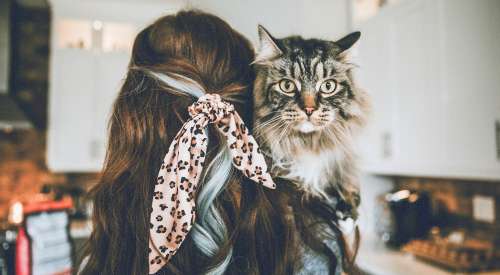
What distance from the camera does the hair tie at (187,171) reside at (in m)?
0.66

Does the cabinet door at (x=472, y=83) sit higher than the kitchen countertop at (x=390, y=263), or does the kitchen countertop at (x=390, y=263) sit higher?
the cabinet door at (x=472, y=83)

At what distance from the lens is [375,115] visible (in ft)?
8.14

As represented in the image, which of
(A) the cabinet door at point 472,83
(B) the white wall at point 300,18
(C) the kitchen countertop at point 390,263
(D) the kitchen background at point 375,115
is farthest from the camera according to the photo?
(C) the kitchen countertop at point 390,263

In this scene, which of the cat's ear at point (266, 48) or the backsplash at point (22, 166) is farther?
the backsplash at point (22, 166)

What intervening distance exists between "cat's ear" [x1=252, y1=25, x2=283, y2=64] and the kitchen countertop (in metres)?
1.58

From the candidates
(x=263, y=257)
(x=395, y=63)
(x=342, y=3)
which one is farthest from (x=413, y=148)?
(x=263, y=257)

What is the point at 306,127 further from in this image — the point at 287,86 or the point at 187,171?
the point at 187,171

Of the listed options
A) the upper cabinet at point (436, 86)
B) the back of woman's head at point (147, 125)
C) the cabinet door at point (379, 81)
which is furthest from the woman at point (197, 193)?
the cabinet door at point (379, 81)

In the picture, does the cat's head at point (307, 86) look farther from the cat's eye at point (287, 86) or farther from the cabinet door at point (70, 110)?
the cabinet door at point (70, 110)

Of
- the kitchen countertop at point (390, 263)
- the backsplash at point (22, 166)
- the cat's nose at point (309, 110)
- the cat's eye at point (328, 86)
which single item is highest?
the cat's eye at point (328, 86)

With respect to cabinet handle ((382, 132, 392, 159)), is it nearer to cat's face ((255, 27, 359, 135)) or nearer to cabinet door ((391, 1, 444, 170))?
cabinet door ((391, 1, 444, 170))

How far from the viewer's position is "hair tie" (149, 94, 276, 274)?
26.0 inches

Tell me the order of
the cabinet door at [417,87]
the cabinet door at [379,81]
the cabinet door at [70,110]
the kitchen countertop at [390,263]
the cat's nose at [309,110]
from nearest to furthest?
1. the cat's nose at [309,110]
2. the kitchen countertop at [390,263]
3. the cabinet door at [417,87]
4. the cabinet door at [379,81]
5. the cabinet door at [70,110]

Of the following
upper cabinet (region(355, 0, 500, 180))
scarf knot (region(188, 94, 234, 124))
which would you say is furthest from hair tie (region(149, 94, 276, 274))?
upper cabinet (region(355, 0, 500, 180))
